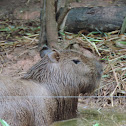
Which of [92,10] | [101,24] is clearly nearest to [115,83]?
[101,24]

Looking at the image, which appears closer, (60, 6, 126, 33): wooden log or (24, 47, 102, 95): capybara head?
(24, 47, 102, 95): capybara head

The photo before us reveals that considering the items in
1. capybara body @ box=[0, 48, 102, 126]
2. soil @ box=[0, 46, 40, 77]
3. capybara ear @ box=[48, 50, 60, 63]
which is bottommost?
soil @ box=[0, 46, 40, 77]

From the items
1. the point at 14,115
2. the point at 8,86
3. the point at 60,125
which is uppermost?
the point at 8,86

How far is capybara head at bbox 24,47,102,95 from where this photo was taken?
3965mm

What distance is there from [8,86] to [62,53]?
3.59ft

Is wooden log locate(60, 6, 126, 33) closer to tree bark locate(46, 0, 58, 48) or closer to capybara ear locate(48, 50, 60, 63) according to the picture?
tree bark locate(46, 0, 58, 48)

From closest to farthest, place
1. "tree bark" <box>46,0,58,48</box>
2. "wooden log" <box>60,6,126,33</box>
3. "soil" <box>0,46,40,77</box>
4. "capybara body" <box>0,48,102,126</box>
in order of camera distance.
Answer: "capybara body" <box>0,48,102,126</box> → "tree bark" <box>46,0,58,48</box> → "soil" <box>0,46,40,77</box> → "wooden log" <box>60,6,126,33</box>

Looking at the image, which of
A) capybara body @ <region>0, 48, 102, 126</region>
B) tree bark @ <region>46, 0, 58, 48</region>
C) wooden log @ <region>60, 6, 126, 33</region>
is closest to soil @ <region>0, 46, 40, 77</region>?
tree bark @ <region>46, 0, 58, 48</region>

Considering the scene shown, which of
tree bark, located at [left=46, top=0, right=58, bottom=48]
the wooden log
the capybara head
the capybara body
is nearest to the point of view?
the capybara body

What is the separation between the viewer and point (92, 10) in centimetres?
758

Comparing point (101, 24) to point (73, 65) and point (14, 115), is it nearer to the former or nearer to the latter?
point (73, 65)

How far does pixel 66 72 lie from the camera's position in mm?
4000

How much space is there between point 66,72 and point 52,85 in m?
0.27

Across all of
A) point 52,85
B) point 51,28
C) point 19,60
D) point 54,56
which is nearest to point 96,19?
point 51,28
